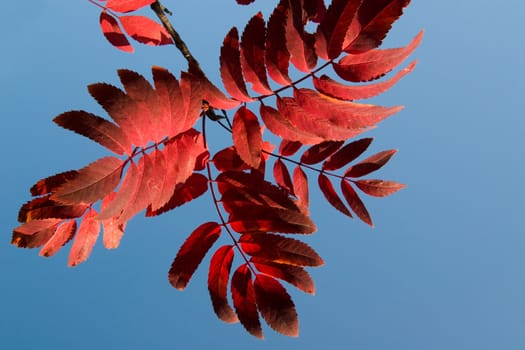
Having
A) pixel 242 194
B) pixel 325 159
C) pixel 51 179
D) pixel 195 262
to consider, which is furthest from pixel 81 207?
pixel 325 159

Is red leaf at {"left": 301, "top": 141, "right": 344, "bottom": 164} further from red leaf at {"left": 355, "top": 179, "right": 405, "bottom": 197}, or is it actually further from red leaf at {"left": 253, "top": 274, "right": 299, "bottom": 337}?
red leaf at {"left": 253, "top": 274, "right": 299, "bottom": 337}

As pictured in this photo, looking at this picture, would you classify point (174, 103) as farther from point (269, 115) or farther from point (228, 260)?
point (228, 260)

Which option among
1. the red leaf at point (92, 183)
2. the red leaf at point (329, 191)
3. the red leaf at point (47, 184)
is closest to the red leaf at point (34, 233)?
the red leaf at point (47, 184)

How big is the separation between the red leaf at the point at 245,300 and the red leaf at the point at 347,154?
2.01 feet

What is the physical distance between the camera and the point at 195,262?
5.49 feet

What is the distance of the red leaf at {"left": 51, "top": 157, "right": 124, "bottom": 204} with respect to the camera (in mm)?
1276

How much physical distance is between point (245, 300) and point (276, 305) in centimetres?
12

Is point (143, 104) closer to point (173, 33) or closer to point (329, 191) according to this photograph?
point (173, 33)

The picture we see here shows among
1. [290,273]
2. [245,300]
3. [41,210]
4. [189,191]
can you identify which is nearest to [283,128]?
[189,191]

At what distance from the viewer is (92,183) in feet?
4.35

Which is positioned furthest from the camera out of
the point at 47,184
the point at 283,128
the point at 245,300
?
the point at 245,300

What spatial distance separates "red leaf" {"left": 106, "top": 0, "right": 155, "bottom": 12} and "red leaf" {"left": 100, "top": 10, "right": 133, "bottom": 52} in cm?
13

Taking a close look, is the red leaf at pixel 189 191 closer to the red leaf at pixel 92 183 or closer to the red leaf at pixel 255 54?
the red leaf at pixel 92 183

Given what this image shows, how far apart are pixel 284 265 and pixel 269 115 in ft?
1.84
